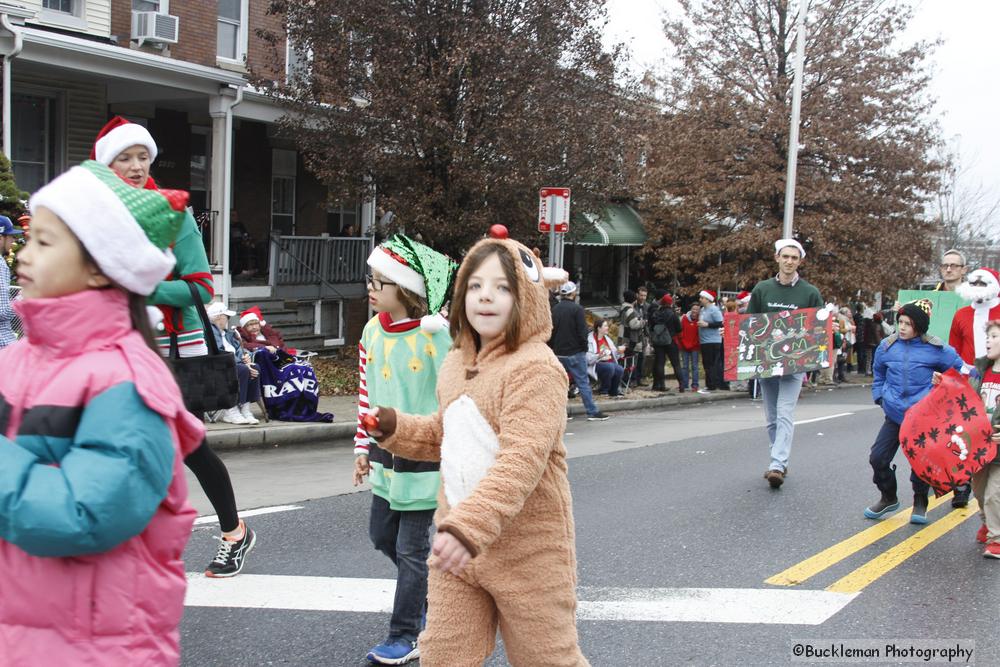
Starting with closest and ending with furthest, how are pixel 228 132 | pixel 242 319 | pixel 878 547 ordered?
1. pixel 878 547
2. pixel 242 319
3. pixel 228 132

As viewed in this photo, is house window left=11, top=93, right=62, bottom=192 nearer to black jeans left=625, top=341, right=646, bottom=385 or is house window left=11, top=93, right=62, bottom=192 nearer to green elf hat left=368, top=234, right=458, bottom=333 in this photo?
black jeans left=625, top=341, right=646, bottom=385

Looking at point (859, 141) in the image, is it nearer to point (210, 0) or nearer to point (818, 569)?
point (210, 0)

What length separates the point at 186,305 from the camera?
4.75m

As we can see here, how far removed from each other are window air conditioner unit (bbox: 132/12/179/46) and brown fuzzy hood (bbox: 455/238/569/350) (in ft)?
52.2

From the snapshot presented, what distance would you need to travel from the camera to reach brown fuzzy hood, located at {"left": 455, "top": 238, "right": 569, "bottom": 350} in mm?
3285

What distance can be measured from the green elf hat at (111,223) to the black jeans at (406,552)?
85.0 inches

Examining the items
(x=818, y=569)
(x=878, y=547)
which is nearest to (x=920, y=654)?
(x=818, y=569)

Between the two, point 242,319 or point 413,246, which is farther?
point 242,319

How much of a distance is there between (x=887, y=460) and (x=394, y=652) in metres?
4.45

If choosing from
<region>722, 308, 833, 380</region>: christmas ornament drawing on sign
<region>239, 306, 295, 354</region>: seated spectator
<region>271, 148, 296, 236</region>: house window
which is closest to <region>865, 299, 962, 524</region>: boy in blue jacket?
<region>722, 308, 833, 380</region>: christmas ornament drawing on sign

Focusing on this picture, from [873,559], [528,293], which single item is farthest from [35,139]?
[528,293]

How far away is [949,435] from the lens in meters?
6.62

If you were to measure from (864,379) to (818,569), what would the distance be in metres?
21.5

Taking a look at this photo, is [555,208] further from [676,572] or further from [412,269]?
[412,269]
